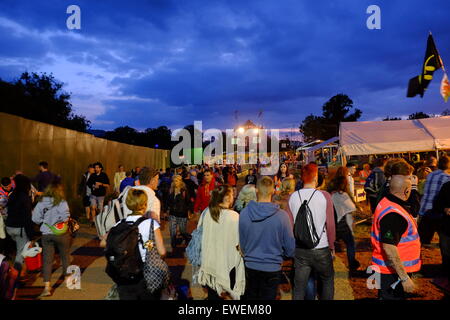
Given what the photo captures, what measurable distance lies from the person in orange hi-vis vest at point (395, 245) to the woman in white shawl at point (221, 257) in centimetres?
145

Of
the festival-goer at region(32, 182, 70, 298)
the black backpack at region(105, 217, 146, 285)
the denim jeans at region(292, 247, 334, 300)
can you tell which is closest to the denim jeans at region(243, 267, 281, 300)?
the denim jeans at region(292, 247, 334, 300)

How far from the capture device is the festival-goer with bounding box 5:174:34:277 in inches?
217

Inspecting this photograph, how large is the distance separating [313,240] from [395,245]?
881mm

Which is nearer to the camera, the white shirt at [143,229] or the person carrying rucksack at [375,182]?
the white shirt at [143,229]

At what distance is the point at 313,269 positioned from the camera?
3.85 m

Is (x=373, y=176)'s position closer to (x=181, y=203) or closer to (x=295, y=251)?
(x=181, y=203)

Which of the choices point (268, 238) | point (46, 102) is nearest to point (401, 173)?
point (268, 238)

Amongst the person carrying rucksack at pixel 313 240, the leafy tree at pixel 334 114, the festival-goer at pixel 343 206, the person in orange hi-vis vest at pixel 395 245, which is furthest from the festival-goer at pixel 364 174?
the leafy tree at pixel 334 114

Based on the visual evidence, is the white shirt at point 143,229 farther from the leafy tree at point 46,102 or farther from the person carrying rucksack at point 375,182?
the leafy tree at point 46,102

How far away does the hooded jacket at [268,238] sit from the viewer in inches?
141

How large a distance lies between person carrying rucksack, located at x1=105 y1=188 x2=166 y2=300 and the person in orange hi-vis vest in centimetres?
216

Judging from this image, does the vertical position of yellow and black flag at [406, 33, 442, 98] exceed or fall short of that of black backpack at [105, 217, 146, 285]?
it exceeds it

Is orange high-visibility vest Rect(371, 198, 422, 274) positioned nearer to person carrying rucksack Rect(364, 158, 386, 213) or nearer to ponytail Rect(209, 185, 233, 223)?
ponytail Rect(209, 185, 233, 223)
